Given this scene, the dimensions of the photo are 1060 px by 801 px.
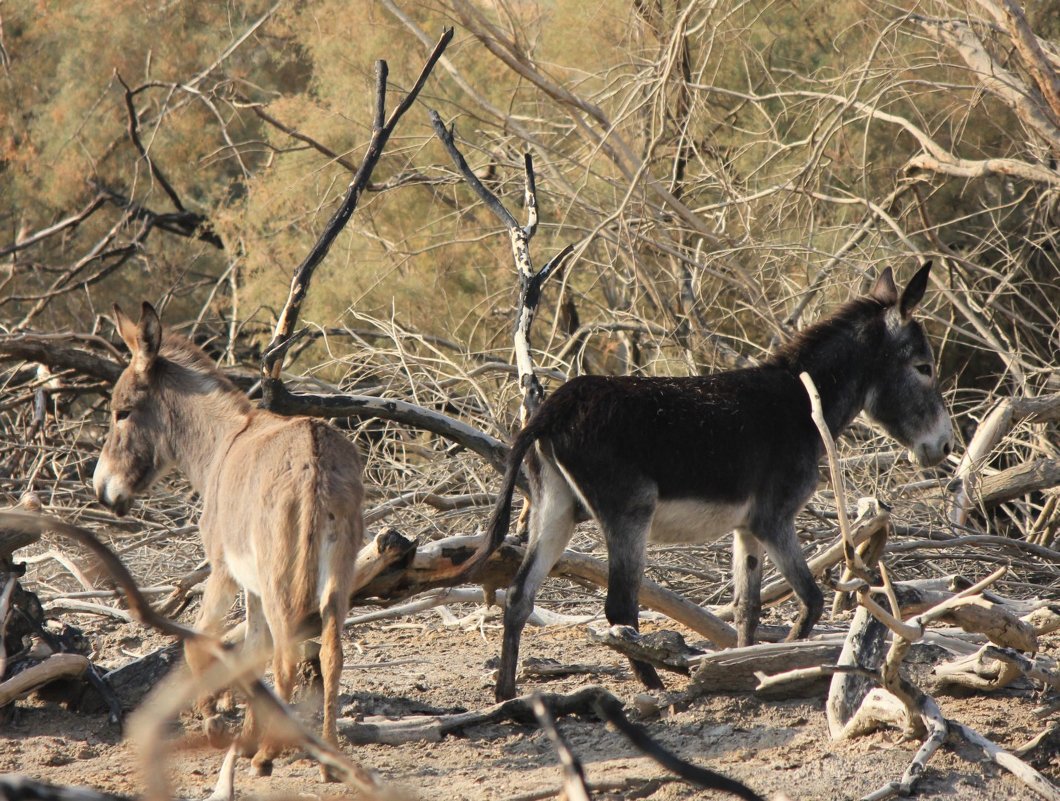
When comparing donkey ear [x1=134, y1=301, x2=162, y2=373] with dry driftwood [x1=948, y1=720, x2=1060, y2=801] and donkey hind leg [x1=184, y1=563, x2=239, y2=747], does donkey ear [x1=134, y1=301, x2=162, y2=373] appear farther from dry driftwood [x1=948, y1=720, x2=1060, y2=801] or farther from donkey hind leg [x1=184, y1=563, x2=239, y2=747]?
dry driftwood [x1=948, y1=720, x2=1060, y2=801]

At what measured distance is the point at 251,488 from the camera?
13.6ft

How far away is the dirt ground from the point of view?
144 inches

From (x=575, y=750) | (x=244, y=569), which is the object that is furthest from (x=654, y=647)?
(x=244, y=569)

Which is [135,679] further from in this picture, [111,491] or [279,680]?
[279,680]

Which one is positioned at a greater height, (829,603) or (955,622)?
(955,622)

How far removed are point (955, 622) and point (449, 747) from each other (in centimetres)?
184

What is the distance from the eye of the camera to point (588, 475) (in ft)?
15.4

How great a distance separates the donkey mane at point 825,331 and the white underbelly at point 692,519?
0.77 metres

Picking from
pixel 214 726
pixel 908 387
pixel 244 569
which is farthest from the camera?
pixel 908 387

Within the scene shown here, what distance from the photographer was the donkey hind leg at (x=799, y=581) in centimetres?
492

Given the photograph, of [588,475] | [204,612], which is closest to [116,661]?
[204,612]

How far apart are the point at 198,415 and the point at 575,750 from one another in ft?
6.79

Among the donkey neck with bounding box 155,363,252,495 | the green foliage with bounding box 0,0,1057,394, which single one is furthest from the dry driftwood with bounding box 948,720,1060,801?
the green foliage with bounding box 0,0,1057,394

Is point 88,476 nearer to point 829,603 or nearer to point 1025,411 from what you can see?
point 829,603
